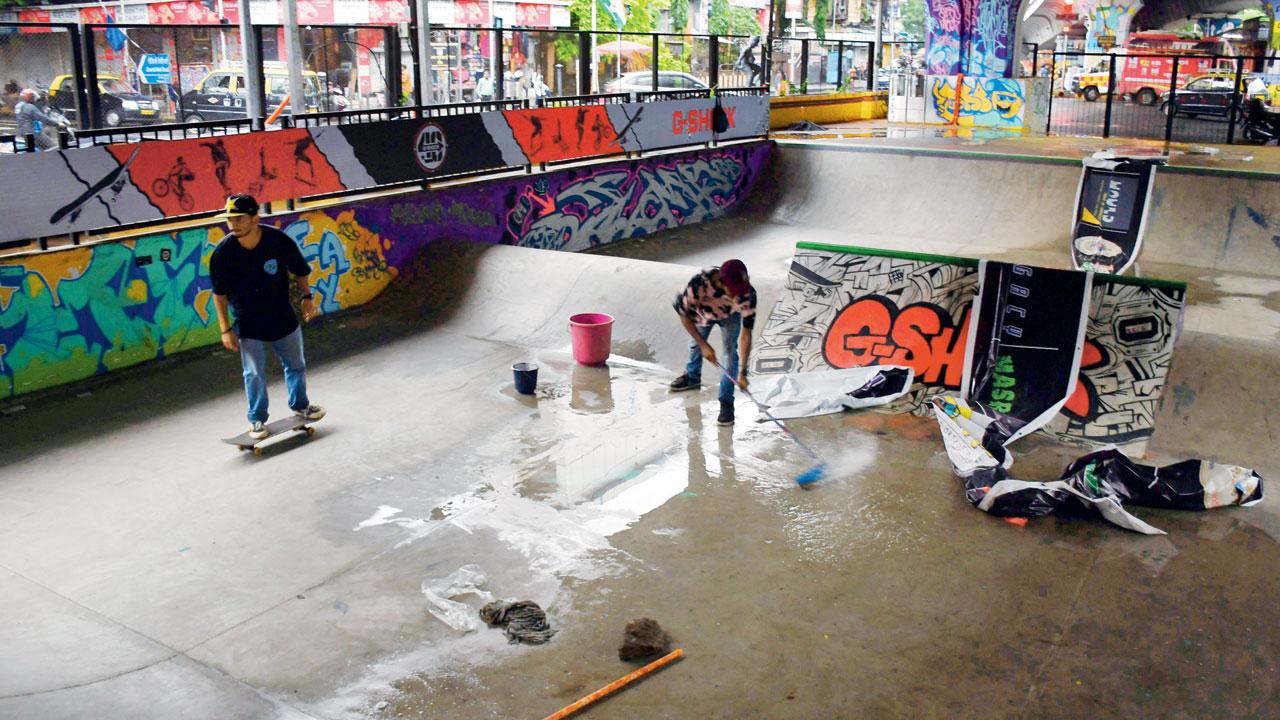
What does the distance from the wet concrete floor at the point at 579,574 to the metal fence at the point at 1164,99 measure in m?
14.0

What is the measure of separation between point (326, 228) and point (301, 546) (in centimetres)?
576

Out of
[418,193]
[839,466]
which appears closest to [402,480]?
[839,466]

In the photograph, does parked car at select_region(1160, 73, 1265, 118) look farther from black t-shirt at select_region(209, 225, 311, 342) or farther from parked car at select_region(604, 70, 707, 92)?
black t-shirt at select_region(209, 225, 311, 342)

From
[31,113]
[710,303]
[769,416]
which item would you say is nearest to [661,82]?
[31,113]

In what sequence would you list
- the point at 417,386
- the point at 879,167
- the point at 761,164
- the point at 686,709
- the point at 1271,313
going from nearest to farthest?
the point at 686,709
the point at 417,386
the point at 1271,313
the point at 879,167
the point at 761,164

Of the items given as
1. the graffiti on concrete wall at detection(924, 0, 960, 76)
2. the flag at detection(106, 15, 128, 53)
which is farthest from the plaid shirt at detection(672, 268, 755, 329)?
the graffiti on concrete wall at detection(924, 0, 960, 76)

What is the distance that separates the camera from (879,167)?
17.2 meters

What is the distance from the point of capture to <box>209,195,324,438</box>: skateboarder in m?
7.30

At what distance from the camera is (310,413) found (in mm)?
7953

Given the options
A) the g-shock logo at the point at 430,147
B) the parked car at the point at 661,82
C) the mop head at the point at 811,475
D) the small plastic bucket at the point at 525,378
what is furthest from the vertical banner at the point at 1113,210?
the parked car at the point at 661,82

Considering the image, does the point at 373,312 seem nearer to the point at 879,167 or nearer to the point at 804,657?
the point at 804,657

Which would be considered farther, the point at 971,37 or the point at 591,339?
the point at 971,37

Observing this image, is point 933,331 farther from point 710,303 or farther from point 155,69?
point 155,69

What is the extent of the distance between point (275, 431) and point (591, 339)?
3.07 meters
